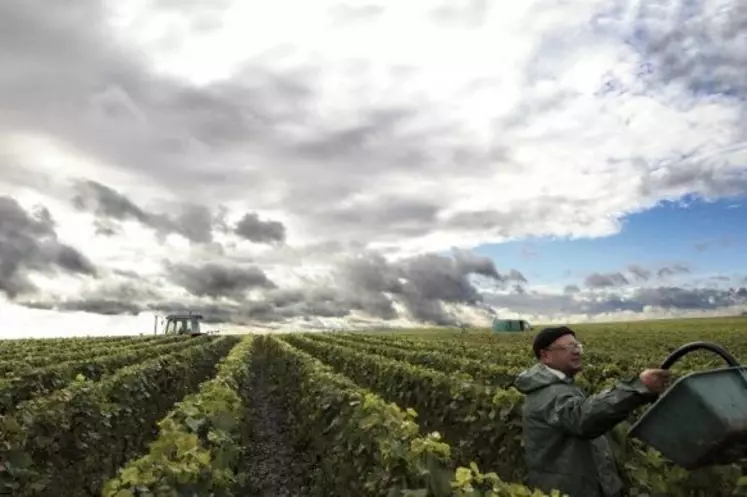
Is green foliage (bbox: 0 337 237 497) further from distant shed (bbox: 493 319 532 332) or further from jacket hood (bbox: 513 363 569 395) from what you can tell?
distant shed (bbox: 493 319 532 332)

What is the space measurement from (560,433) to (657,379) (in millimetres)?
1270

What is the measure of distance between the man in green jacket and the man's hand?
674mm

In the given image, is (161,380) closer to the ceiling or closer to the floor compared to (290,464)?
closer to the ceiling

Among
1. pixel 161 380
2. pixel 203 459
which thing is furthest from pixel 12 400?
pixel 203 459

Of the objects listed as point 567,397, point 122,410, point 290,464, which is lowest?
point 290,464

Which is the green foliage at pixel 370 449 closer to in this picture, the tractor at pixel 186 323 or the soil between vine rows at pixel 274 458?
the soil between vine rows at pixel 274 458

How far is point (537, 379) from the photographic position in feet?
15.8

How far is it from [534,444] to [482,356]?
23.0m

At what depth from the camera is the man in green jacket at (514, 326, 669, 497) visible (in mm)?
4582

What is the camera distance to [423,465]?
570 centimetres

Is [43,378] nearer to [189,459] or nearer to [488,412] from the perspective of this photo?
[488,412]

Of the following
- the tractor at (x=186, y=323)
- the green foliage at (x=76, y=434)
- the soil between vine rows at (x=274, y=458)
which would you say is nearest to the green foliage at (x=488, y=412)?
the soil between vine rows at (x=274, y=458)

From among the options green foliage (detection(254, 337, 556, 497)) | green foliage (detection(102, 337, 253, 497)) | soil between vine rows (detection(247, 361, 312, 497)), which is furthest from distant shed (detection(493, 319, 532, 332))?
green foliage (detection(102, 337, 253, 497))

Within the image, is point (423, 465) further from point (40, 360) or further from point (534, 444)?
point (40, 360)
